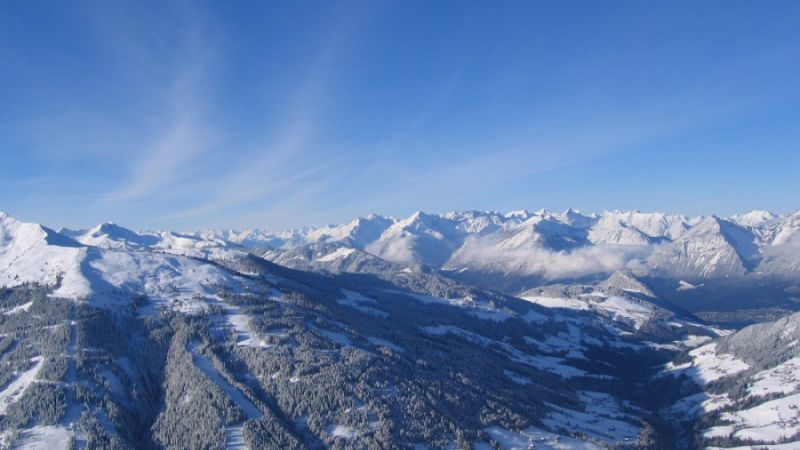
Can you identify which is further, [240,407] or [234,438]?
[240,407]

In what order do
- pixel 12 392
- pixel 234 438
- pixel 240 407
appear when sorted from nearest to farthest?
pixel 234 438, pixel 240 407, pixel 12 392

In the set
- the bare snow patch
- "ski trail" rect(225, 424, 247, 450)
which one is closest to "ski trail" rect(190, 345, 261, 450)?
"ski trail" rect(225, 424, 247, 450)

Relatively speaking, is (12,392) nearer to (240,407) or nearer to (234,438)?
(240,407)

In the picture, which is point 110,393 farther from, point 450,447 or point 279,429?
point 450,447

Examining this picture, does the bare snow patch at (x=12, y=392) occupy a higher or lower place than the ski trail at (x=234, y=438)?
higher

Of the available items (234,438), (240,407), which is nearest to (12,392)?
(240,407)

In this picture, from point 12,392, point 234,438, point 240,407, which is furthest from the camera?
point 12,392

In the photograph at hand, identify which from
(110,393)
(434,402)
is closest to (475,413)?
(434,402)

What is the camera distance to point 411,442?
163 m

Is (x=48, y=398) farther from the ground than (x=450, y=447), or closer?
farther from the ground

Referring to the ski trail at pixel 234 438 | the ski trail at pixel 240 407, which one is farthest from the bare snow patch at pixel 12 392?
the ski trail at pixel 234 438

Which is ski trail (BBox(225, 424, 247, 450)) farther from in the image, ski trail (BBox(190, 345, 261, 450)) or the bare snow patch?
the bare snow patch

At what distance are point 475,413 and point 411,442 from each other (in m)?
29.9

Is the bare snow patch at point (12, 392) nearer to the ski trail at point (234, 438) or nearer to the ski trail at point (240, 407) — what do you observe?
the ski trail at point (240, 407)
